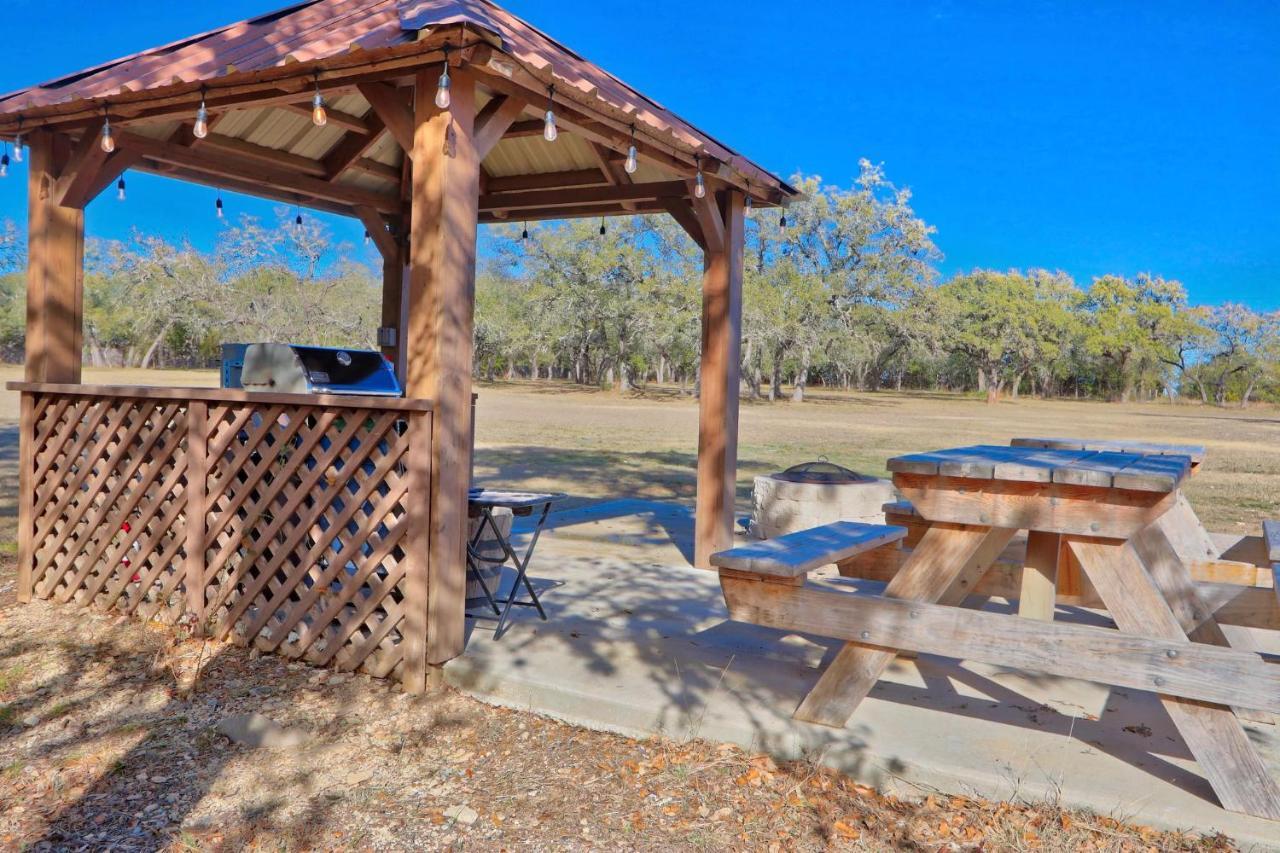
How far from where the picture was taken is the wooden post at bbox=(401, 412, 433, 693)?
3.71 metres

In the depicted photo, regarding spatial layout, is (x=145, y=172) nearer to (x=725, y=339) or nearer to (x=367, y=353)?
(x=367, y=353)

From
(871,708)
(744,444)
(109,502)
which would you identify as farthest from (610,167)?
(744,444)

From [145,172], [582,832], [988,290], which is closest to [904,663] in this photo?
[582,832]

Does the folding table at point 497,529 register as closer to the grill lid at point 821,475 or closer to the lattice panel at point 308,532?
the lattice panel at point 308,532

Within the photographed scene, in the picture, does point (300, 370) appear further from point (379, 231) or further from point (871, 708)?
point (871, 708)

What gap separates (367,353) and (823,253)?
31693 millimetres

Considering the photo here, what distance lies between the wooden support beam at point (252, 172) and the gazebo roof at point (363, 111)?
12mm

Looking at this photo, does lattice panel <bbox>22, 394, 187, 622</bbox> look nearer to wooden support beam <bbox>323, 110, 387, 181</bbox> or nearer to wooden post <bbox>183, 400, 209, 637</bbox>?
wooden post <bbox>183, 400, 209, 637</bbox>

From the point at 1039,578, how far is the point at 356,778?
2.55 metres

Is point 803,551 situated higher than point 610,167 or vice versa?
point 610,167

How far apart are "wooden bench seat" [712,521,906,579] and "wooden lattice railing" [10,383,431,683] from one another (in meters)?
1.32

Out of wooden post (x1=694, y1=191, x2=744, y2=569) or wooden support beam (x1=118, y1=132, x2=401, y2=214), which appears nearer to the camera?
wooden support beam (x1=118, y1=132, x2=401, y2=214)

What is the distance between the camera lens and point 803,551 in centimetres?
324

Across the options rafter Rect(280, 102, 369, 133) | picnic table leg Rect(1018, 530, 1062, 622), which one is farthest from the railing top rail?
picnic table leg Rect(1018, 530, 1062, 622)
